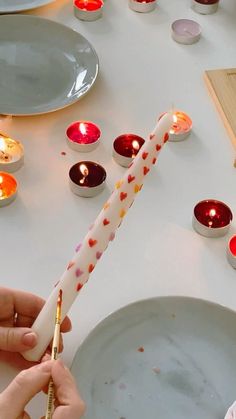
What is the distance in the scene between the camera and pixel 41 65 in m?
→ 1.28

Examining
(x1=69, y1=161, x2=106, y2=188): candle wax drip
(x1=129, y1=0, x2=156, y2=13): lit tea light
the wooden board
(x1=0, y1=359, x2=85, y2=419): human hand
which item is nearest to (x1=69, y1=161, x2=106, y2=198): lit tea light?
(x1=69, y1=161, x2=106, y2=188): candle wax drip

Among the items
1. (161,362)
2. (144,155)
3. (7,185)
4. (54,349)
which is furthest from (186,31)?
(54,349)

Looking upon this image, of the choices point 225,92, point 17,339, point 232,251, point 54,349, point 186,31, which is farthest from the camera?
point 186,31

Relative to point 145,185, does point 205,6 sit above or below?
above

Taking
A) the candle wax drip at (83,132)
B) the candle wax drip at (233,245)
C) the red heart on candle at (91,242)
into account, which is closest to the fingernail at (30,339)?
the red heart on candle at (91,242)

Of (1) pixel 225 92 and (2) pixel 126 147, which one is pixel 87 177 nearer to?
(2) pixel 126 147

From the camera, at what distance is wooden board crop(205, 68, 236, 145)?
119cm

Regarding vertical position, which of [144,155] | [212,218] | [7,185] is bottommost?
[7,185]

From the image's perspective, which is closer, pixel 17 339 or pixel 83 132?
pixel 17 339

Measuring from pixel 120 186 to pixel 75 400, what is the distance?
0.80 ft

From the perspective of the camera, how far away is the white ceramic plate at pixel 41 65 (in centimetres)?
121

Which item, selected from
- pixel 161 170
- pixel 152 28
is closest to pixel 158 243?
pixel 161 170

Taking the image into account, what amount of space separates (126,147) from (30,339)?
0.45 meters

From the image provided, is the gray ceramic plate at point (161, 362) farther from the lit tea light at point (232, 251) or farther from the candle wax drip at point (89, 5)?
the candle wax drip at point (89, 5)
